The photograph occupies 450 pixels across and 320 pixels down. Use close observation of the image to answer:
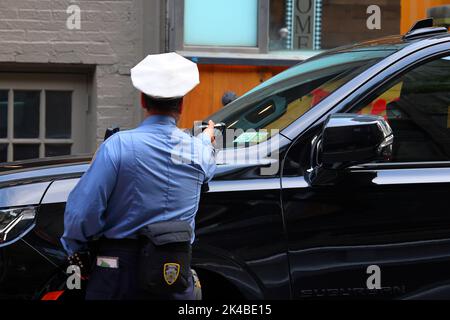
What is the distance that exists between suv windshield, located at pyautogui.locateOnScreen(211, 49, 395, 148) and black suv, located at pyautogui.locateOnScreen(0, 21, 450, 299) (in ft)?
0.18

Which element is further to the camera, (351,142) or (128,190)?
(351,142)

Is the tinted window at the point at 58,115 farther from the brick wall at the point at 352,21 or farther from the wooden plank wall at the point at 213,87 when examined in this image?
the brick wall at the point at 352,21

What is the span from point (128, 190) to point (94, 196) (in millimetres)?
130

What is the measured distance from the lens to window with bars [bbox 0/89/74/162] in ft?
27.8

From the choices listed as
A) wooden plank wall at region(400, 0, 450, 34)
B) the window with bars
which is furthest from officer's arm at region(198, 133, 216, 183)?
wooden plank wall at region(400, 0, 450, 34)

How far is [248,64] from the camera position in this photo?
8.38 meters

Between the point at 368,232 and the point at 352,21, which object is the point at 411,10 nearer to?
the point at 352,21

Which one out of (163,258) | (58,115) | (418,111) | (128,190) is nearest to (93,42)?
(58,115)

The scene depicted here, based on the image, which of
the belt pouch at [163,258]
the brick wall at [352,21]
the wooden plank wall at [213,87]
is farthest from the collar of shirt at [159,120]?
the brick wall at [352,21]

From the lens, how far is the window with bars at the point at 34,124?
8.48 metres

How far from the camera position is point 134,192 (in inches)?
118

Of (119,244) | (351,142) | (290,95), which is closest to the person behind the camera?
(119,244)

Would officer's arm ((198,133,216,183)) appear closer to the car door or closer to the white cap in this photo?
the white cap

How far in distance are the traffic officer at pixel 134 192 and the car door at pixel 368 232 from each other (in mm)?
730
